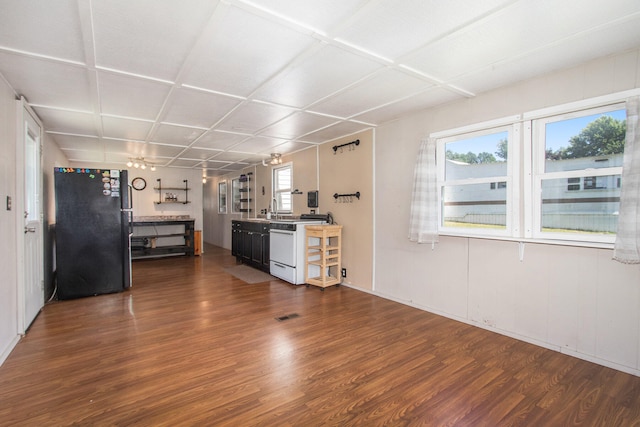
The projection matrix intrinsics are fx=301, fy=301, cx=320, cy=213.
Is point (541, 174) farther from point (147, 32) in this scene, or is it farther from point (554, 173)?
point (147, 32)

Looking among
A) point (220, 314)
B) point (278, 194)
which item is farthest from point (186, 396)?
point (278, 194)

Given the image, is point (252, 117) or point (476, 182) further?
point (252, 117)

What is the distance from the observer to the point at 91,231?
4.32 meters

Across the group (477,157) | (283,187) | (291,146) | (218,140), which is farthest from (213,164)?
(477,157)

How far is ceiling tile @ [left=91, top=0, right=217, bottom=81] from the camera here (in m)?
1.74

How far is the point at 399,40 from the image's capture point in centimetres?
210

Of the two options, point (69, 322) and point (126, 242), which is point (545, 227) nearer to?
point (69, 322)

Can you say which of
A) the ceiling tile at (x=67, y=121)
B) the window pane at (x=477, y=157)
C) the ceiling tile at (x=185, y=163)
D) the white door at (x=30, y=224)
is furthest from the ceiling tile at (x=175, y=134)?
the window pane at (x=477, y=157)

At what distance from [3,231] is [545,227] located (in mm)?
4666

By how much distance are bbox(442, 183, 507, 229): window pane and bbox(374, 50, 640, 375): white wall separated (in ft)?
0.68

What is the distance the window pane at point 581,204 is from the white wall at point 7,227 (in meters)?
Result: 4.66

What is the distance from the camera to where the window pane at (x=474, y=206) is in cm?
306

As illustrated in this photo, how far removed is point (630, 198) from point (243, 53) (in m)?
3.00

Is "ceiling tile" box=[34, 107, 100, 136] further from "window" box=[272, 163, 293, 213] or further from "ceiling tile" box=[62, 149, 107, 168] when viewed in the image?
"window" box=[272, 163, 293, 213]
